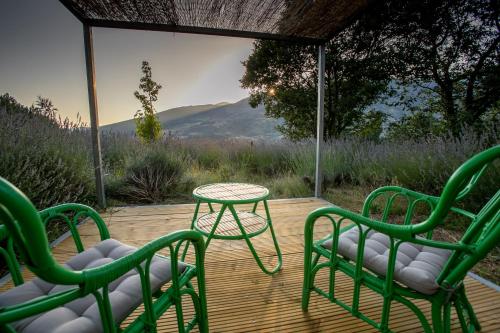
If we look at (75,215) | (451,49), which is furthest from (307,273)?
(451,49)

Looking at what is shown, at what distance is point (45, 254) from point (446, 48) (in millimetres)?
5945

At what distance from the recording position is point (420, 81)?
191 inches

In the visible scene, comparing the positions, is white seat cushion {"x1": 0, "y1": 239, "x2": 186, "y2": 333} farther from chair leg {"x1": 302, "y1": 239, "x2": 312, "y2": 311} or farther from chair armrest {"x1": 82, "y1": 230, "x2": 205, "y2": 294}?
chair leg {"x1": 302, "y1": 239, "x2": 312, "y2": 311}

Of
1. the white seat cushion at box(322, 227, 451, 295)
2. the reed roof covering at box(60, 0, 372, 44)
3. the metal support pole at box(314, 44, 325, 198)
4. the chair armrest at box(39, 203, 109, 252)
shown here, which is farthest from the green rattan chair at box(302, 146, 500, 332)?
the metal support pole at box(314, 44, 325, 198)

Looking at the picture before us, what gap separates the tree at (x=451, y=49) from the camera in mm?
3865

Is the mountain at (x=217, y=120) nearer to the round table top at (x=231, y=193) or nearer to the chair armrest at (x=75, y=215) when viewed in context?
the round table top at (x=231, y=193)

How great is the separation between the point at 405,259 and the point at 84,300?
1.25 meters

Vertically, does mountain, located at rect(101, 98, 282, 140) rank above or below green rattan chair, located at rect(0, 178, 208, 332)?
above

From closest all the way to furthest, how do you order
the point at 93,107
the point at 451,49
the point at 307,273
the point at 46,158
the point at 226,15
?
the point at 307,273 → the point at 226,15 → the point at 46,158 → the point at 93,107 → the point at 451,49

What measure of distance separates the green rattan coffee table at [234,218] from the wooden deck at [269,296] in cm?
16

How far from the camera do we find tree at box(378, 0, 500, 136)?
3.87 metres

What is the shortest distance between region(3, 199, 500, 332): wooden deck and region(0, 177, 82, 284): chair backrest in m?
0.99

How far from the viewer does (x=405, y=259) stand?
109cm

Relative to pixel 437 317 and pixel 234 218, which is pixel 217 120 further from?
pixel 437 317
